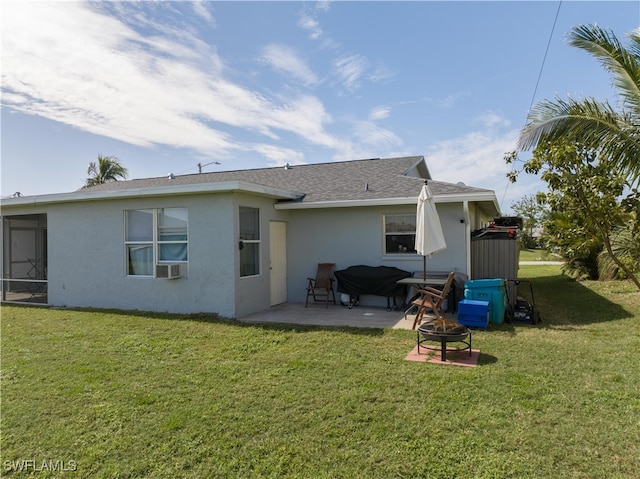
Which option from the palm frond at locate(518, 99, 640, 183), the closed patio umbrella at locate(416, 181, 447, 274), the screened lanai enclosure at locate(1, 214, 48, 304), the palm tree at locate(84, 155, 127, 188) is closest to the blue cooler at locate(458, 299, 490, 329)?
the closed patio umbrella at locate(416, 181, 447, 274)

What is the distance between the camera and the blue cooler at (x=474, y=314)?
7.31m

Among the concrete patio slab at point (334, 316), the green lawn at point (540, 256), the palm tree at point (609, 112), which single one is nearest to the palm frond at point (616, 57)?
the palm tree at point (609, 112)

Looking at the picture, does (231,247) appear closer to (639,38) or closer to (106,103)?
(106,103)

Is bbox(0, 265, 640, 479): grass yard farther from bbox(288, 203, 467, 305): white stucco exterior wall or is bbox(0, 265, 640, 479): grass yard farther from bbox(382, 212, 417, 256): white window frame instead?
bbox(382, 212, 417, 256): white window frame

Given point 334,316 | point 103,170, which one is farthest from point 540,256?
point 103,170

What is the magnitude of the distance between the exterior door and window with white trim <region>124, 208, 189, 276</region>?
2.15 meters

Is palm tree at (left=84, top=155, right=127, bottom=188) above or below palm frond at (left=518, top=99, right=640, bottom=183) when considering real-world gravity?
above

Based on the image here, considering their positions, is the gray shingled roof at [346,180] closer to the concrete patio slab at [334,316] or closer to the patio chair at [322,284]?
the patio chair at [322,284]

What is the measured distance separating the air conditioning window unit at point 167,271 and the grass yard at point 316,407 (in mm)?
2040

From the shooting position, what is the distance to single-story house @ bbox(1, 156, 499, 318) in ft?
28.8

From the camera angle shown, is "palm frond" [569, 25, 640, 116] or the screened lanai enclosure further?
the screened lanai enclosure

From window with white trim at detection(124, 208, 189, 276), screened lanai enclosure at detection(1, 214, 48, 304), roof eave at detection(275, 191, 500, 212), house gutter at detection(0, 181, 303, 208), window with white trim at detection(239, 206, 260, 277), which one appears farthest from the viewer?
screened lanai enclosure at detection(1, 214, 48, 304)

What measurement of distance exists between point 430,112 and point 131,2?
30.2 ft

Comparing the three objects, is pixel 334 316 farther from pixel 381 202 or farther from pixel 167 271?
pixel 167 271
